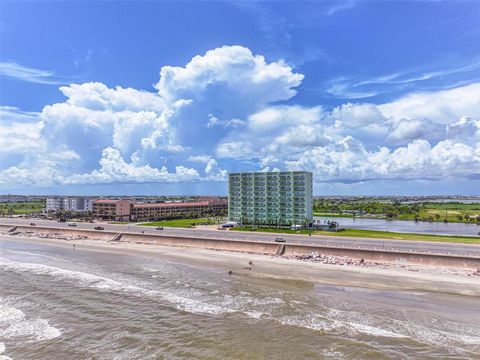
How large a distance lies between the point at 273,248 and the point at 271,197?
1592 inches

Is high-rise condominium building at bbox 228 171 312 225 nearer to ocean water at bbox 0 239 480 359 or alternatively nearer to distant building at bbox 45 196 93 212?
ocean water at bbox 0 239 480 359

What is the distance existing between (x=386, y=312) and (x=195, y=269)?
90.3 ft

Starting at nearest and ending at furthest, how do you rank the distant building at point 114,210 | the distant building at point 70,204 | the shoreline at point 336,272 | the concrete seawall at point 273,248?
the shoreline at point 336,272, the concrete seawall at point 273,248, the distant building at point 114,210, the distant building at point 70,204

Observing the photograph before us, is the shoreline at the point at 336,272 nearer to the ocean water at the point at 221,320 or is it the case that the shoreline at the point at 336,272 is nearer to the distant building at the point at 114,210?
the ocean water at the point at 221,320

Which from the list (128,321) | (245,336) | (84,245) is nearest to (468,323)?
(245,336)

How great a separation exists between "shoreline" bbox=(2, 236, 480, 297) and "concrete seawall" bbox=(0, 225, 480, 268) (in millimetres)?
1781

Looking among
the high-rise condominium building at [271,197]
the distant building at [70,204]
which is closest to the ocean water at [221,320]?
the high-rise condominium building at [271,197]

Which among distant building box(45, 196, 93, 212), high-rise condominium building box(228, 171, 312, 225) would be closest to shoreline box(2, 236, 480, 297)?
high-rise condominium building box(228, 171, 312, 225)

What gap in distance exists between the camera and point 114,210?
127 m

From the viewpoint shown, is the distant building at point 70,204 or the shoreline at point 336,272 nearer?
the shoreline at point 336,272

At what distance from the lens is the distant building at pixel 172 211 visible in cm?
12988

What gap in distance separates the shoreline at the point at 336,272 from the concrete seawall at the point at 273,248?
5.84 feet

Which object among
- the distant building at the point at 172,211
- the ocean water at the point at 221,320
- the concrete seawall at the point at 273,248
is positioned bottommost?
the ocean water at the point at 221,320

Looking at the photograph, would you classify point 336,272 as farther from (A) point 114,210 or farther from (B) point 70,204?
(B) point 70,204
